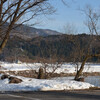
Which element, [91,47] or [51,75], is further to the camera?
[91,47]

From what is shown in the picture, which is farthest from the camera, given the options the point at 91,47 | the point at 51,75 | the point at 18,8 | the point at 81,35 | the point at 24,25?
the point at 81,35

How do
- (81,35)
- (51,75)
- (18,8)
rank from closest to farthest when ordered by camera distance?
(18,8), (51,75), (81,35)

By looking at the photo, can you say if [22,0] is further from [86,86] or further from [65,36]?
[65,36]

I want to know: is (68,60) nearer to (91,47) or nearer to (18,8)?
(91,47)

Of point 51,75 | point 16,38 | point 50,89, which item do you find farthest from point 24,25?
point 51,75

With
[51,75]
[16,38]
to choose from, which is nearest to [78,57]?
[51,75]

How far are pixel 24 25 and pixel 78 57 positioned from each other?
9.38m

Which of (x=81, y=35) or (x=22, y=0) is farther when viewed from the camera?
(x=81, y=35)

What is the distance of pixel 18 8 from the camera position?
1533 cm

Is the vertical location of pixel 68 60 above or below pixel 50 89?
above

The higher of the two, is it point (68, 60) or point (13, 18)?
point (13, 18)

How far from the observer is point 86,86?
50.9 feet

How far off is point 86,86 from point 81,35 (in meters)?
11.3

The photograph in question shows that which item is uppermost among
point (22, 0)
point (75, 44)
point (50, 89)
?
point (22, 0)
